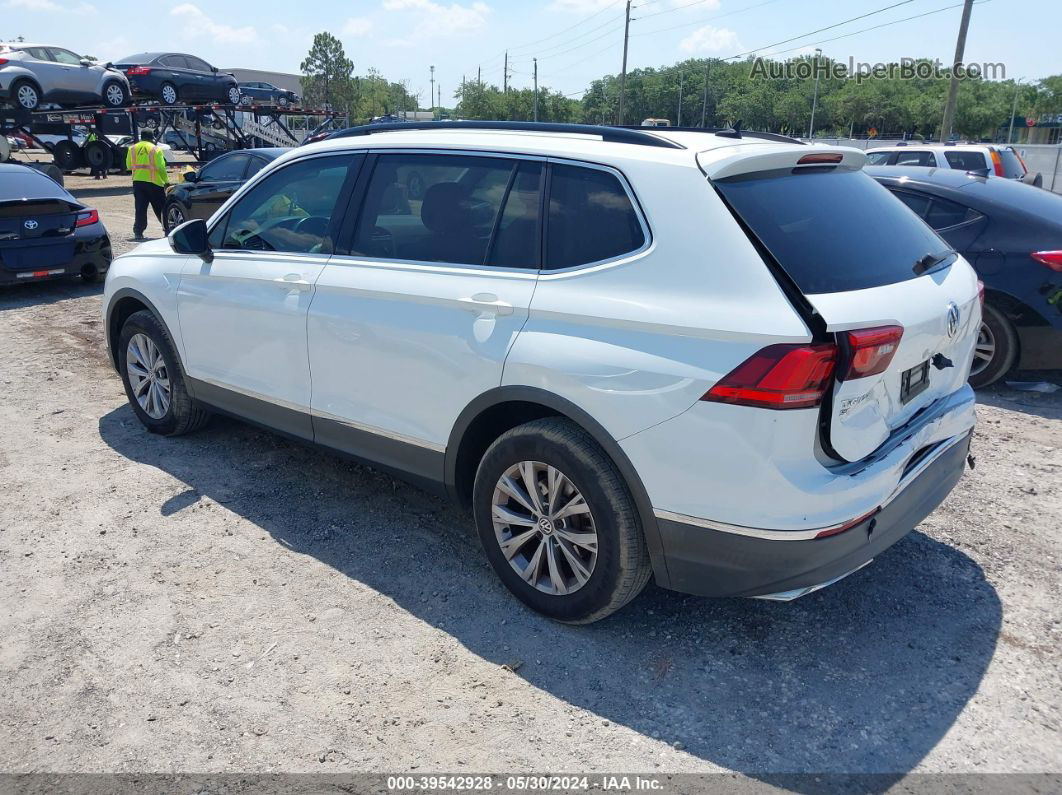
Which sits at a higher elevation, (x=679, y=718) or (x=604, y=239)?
(x=604, y=239)

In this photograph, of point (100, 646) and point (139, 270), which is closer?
point (100, 646)

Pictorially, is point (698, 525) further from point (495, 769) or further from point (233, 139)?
point (233, 139)

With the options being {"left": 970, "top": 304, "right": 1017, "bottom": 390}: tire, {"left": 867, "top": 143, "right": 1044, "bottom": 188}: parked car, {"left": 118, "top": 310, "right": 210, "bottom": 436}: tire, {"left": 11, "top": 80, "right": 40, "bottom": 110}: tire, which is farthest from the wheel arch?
{"left": 11, "top": 80, "right": 40, "bottom": 110}: tire

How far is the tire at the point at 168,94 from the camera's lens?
1014 inches

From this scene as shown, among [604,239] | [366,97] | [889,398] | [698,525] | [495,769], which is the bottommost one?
[495,769]

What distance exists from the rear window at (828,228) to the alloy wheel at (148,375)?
12.6 ft

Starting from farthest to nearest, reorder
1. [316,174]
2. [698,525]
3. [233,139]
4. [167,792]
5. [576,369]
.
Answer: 1. [233,139]
2. [316,174]
3. [576,369]
4. [698,525]
5. [167,792]

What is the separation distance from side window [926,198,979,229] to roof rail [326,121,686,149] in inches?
A: 167

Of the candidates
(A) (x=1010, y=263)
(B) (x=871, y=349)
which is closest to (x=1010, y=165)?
(A) (x=1010, y=263)

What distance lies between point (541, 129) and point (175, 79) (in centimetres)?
2658

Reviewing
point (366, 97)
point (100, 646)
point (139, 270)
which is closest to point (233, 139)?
point (139, 270)

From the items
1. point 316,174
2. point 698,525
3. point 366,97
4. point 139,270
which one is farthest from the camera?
point 366,97

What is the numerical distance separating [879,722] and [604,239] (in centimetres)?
196

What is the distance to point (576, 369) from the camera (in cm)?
300
